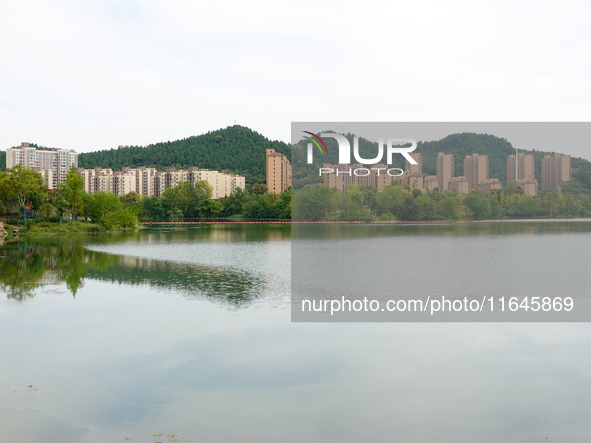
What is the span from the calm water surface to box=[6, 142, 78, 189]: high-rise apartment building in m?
88.5

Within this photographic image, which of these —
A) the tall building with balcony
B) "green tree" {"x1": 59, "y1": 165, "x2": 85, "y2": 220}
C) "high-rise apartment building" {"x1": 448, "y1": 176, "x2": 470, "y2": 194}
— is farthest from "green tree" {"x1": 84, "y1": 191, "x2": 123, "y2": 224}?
"high-rise apartment building" {"x1": 448, "y1": 176, "x2": 470, "y2": 194}

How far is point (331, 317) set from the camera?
35.3 ft

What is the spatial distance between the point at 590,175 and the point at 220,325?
157ft

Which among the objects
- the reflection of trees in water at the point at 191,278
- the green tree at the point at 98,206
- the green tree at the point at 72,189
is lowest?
the reflection of trees in water at the point at 191,278

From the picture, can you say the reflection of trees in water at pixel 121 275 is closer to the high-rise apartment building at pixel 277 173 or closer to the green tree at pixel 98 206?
the green tree at pixel 98 206

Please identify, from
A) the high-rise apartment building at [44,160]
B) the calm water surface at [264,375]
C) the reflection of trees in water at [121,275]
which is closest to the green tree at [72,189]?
the reflection of trees in water at [121,275]

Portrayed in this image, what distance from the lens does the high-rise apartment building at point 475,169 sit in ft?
163

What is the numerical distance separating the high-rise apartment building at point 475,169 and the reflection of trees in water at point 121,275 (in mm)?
36625

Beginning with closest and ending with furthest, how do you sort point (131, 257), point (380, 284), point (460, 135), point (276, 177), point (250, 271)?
point (380, 284) < point (250, 271) < point (131, 257) < point (460, 135) < point (276, 177)

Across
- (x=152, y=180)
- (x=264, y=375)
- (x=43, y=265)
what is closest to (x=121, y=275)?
(x=43, y=265)

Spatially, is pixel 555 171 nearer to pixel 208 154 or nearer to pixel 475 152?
pixel 475 152

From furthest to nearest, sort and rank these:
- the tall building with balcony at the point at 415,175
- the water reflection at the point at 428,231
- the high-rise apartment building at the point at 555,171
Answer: the tall building with balcony at the point at 415,175, the high-rise apartment building at the point at 555,171, the water reflection at the point at 428,231

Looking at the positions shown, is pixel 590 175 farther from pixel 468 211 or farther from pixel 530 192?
pixel 468 211

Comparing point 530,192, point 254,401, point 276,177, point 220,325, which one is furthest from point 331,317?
point 276,177
